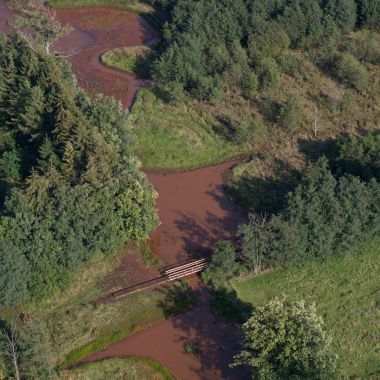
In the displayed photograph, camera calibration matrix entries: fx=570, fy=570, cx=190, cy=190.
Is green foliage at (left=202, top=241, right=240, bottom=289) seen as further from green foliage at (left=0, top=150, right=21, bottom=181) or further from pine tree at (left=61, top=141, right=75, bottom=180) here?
green foliage at (left=0, top=150, right=21, bottom=181)

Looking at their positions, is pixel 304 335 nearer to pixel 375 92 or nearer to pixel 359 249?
pixel 359 249

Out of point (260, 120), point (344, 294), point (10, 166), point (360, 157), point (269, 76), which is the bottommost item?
point (344, 294)

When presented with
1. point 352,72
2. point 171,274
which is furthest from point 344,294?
point 352,72

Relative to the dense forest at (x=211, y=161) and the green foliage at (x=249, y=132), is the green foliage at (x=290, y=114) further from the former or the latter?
the green foliage at (x=249, y=132)

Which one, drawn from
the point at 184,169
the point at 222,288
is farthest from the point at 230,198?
the point at 222,288

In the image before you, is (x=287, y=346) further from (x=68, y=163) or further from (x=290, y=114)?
(x=290, y=114)

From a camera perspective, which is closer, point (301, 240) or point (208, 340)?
point (208, 340)

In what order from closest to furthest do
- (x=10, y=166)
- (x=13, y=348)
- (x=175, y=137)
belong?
(x=13, y=348) < (x=10, y=166) < (x=175, y=137)

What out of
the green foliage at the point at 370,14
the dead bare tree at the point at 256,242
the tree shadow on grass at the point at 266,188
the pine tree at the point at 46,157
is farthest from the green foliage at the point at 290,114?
the pine tree at the point at 46,157
